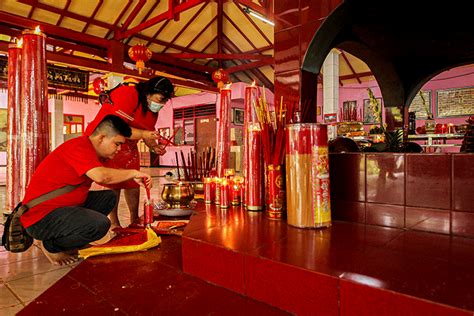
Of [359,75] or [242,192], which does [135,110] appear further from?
[359,75]

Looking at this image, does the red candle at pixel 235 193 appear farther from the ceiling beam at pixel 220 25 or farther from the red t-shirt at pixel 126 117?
the ceiling beam at pixel 220 25

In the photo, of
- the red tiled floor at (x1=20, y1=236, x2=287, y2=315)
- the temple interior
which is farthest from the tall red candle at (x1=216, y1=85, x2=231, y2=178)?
the red tiled floor at (x1=20, y1=236, x2=287, y2=315)

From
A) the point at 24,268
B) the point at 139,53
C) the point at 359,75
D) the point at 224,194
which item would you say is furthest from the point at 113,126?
the point at 359,75

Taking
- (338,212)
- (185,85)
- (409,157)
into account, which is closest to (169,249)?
(338,212)

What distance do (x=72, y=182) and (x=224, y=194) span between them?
0.97 metres

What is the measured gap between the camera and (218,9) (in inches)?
408

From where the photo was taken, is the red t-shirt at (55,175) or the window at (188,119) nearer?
the red t-shirt at (55,175)

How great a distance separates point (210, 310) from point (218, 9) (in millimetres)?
10703

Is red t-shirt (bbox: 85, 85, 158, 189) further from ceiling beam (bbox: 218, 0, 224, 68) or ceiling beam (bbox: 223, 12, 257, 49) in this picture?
ceiling beam (bbox: 223, 12, 257, 49)

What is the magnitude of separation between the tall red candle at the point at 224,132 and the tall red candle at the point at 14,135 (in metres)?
2.13

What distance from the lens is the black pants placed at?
1.92 meters

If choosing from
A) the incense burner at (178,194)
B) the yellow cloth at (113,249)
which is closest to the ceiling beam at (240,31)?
the incense burner at (178,194)

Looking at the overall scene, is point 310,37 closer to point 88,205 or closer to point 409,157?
point 409,157

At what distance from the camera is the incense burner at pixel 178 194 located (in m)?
2.77
